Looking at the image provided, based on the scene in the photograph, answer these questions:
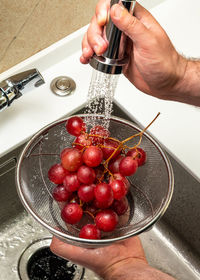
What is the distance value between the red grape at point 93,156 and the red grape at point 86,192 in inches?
1.4

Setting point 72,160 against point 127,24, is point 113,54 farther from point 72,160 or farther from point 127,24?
point 72,160

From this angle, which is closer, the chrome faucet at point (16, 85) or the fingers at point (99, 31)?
the fingers at point (99, 31)

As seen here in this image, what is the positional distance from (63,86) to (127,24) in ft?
1.34

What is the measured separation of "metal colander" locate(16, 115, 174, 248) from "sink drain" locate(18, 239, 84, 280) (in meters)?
0.31

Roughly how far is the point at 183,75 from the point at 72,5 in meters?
0.31

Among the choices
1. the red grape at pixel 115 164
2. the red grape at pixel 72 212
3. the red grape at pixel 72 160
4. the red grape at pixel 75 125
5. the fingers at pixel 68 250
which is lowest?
the fingers at pixel 68 250

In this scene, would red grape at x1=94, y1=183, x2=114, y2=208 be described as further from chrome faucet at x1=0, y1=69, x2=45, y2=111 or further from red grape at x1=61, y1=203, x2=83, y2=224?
chrome faucet at x1=0, y1=69, x2=45, y2=111

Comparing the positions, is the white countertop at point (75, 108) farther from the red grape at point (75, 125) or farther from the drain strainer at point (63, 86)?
the red grape at point (75, 125)

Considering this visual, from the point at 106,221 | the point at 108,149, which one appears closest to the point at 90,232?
the point at 106,221

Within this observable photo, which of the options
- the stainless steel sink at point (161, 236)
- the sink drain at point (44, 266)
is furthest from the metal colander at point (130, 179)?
the sink drain at point (44, 266)

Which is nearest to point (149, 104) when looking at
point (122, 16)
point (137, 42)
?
point (137, 42)

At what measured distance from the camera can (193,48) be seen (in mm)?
1010

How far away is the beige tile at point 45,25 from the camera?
797 mm

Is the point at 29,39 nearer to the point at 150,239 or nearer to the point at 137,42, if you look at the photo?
the point at 137,42
